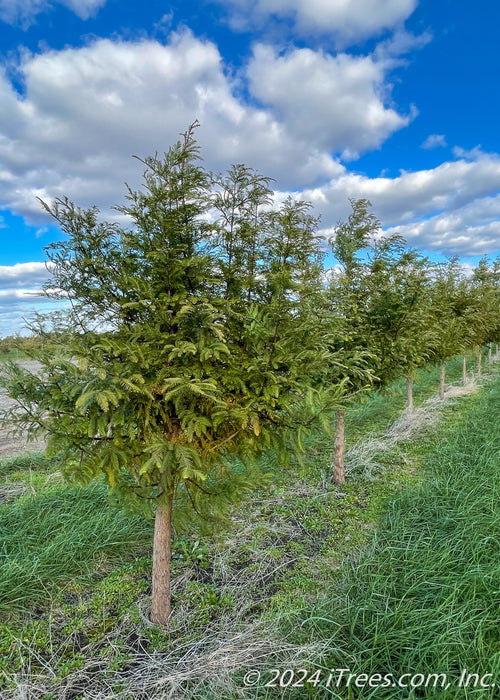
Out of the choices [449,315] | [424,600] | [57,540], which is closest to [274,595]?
[424,600]

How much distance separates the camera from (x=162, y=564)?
301cm

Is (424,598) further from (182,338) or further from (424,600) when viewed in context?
(182,338)

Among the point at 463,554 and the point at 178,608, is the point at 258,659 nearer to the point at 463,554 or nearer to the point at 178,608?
the point at 178,608

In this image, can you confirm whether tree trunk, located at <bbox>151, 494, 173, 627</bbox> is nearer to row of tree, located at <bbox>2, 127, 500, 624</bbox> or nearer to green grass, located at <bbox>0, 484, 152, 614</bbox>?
row of tree, located at <bbox>2, 127, 500, 624</bbox>

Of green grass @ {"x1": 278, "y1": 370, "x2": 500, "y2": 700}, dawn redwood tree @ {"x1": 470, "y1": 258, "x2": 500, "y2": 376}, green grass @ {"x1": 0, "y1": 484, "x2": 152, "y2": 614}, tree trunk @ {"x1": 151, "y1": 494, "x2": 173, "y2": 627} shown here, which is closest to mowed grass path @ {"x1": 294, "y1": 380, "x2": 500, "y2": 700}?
green grass @ {"x1": 278, "y1": 370, "x2": 500, "y2": 700}

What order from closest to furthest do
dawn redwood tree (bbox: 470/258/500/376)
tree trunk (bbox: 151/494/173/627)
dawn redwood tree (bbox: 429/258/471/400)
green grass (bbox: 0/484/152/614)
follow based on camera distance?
tree trunk (bbox: 151/494/173/627)
green grass (bbox: 0/484/152/614)
dawn redwood tree (bbox: 429/258/471/400)
dawn redwood tree (bbox: 470/258/500/376)

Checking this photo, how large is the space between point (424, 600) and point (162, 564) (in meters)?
2.19

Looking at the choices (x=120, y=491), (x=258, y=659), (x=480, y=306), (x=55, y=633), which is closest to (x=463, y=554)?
(x=258, y=659)

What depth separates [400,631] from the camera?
2.46 meters

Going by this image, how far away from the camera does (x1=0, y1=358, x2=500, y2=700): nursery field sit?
233cm

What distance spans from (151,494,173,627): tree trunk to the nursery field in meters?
0.16

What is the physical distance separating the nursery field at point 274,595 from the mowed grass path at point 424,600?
14 mm

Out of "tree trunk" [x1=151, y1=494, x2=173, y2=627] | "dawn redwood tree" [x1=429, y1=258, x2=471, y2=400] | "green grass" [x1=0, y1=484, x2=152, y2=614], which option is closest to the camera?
"tree trunk" [x1=151, y1=494, x2=173, y2=627]

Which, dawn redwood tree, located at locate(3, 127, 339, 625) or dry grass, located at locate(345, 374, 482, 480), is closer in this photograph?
dawn redwood tree, located at locate(3, 127, 339, 625)
